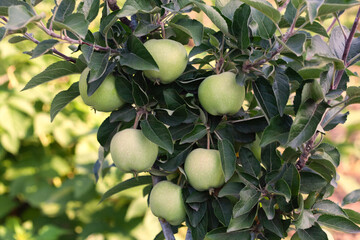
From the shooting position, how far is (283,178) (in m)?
0.61

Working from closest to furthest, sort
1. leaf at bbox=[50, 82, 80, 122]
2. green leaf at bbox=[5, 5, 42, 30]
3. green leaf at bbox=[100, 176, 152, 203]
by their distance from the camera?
green leaf at bbox=[5, 5, 42, 30], leaf at bbox=[50, 82, 80, 122], green leaf at bbox=[100, 176, 152, 203]

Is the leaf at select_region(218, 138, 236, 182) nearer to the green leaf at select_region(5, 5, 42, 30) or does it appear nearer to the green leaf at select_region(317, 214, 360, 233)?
the green leaf at select_region(317, 214, 360, 233)

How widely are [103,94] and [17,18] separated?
0.19 meters

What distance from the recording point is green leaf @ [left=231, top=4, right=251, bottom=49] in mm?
570

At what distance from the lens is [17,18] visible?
0.45 m

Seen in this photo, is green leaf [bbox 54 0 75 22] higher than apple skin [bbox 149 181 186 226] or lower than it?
higher

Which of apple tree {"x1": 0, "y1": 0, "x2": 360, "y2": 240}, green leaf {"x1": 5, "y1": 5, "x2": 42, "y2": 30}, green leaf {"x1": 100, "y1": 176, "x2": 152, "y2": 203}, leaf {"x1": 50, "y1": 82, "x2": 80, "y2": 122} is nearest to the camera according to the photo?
green leaf {"x1": 5, "y1": 5, "x2": 42, "y2": 30}

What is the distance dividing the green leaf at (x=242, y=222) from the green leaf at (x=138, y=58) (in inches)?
10.0

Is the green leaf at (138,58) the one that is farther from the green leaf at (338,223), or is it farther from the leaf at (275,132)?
the green leaf at (338,223)

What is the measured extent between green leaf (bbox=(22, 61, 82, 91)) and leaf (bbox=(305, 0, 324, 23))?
0.37 m

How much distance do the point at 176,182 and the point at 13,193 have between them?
1.36 m

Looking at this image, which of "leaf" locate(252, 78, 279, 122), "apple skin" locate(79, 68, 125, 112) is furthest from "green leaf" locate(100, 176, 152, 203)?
"leaf" locate(252, 78, 279, 122)

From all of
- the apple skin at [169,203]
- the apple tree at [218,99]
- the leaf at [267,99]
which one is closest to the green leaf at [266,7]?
the apple tree at [218,99]

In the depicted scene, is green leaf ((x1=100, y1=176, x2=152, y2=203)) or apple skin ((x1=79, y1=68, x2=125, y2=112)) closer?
apple skin ((x1=79, y1=68, x2=125, y2=112))
